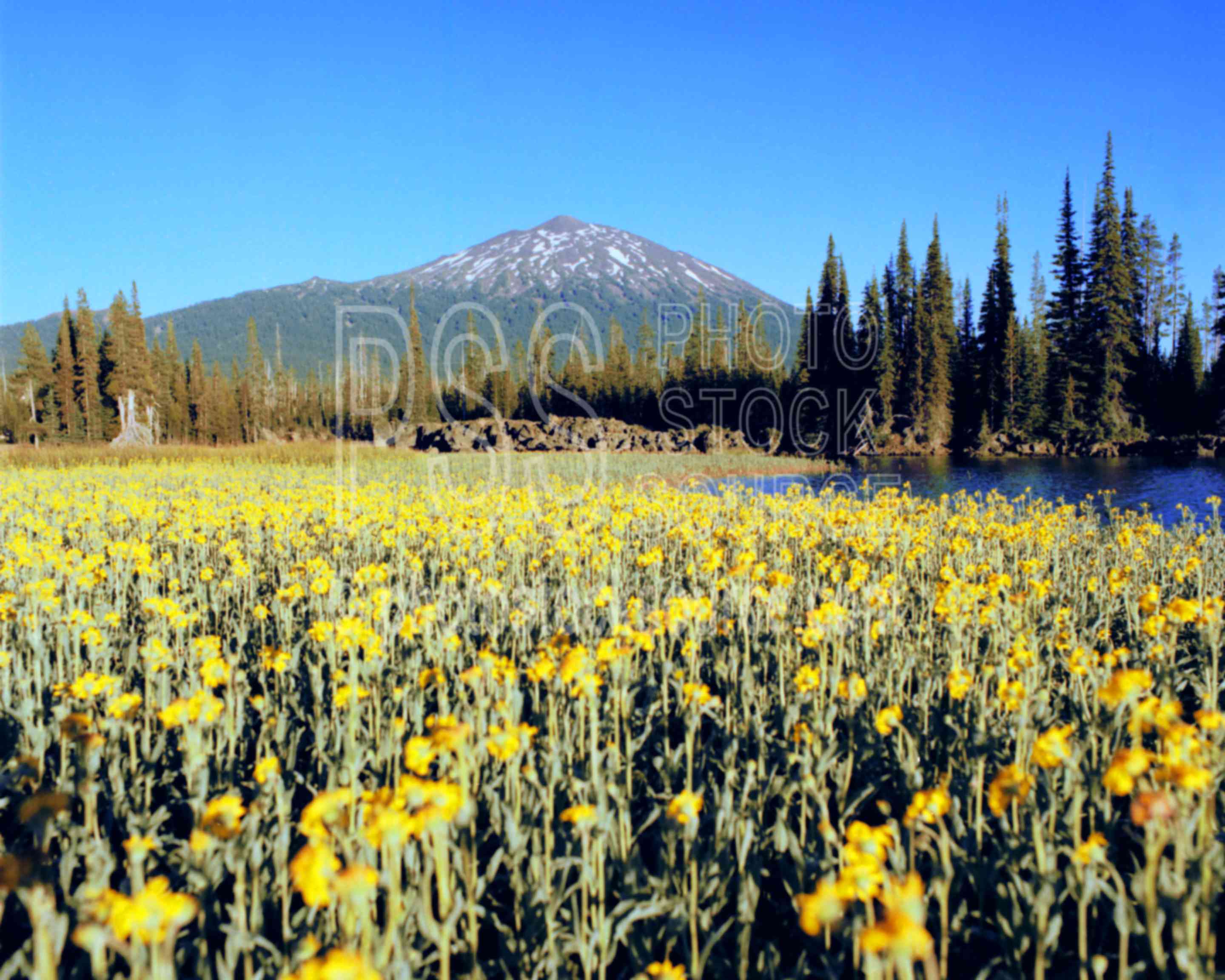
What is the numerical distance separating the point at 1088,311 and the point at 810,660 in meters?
48.9

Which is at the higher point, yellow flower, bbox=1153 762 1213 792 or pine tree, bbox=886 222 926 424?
pine tree, bbox=886 222 926 424

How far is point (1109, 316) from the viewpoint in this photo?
4197 centimetres

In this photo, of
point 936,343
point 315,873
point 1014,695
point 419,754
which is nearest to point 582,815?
point 419,754

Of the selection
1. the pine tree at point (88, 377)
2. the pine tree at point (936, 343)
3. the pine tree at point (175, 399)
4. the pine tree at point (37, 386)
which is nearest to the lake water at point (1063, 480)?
the pine tree at point (936, 343)

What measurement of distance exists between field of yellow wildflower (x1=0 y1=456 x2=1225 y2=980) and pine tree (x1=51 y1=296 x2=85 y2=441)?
60.7m

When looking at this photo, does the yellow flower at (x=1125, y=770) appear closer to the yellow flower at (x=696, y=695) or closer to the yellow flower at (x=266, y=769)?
the yellow flower at (x=696, y=695)

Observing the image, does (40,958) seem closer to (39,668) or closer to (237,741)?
(237,741)

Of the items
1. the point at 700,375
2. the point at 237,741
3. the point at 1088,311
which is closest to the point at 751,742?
the point at 237,741

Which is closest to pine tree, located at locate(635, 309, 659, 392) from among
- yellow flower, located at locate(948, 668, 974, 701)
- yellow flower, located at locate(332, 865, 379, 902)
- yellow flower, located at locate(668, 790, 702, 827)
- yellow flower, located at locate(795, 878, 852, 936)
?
yellow flower, located at locate(948, 668, 974, 701)

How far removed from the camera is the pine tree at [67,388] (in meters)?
→ 54.5

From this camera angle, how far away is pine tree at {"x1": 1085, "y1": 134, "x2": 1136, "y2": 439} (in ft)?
135

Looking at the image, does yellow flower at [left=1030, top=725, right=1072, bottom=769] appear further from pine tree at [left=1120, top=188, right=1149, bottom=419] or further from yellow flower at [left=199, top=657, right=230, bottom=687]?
pine tree at [left=1120, top=188, right=1149, bottom=419]

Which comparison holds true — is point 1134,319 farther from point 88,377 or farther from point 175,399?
point 175,399

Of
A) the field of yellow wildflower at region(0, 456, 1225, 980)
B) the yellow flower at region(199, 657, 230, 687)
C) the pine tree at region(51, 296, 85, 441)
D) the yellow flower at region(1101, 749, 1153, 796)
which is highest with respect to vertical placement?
the pine tree at region(51, 296, 85, 441)
